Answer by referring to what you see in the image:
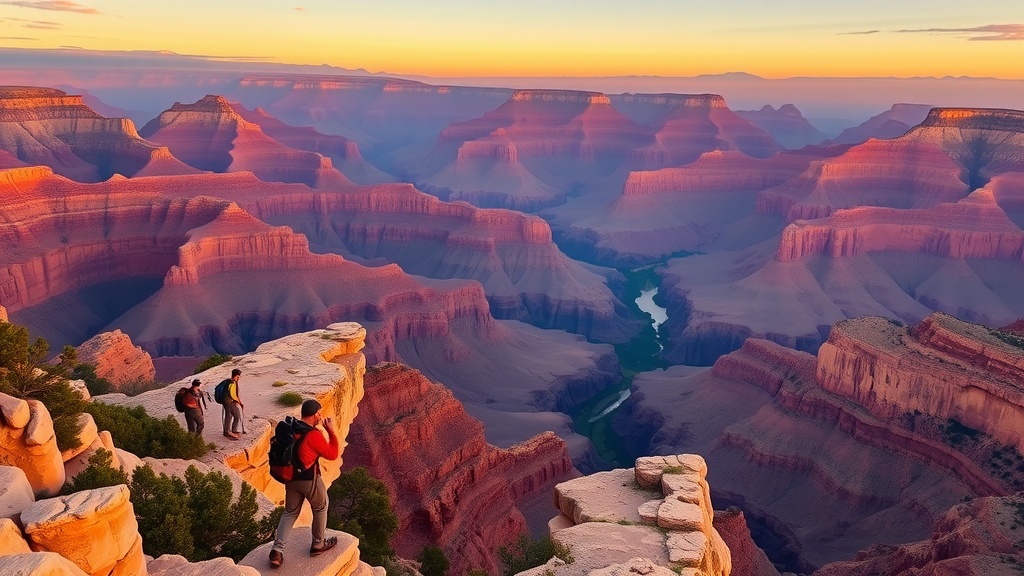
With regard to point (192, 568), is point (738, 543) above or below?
below

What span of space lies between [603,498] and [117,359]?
149 feet

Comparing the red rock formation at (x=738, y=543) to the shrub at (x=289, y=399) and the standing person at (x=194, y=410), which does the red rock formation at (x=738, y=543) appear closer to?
the shrub at (x=289, y=399)

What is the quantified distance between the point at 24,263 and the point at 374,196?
70.3 meters

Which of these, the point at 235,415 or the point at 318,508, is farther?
the point at 235,415

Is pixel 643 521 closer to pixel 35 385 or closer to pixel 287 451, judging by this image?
pixel 287 451

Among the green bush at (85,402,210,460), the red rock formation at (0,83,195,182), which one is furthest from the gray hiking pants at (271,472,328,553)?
the red rock formation at (0,83,195,182)

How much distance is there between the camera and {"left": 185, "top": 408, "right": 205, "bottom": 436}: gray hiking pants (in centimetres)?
2339

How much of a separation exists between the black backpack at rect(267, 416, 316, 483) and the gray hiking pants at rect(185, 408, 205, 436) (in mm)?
9800

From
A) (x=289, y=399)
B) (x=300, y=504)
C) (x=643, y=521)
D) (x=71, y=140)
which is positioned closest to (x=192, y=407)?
(x=289, y=399)

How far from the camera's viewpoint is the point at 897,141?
156 meters

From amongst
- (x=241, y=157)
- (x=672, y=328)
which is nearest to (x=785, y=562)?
(x=672, y=328)

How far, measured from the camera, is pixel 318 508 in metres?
15.8

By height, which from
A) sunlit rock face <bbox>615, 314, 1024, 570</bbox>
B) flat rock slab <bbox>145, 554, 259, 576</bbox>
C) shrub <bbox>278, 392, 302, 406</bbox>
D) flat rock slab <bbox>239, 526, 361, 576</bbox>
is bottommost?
sunlit rock face <bbox>615, 314, 1024, 570</bbox>

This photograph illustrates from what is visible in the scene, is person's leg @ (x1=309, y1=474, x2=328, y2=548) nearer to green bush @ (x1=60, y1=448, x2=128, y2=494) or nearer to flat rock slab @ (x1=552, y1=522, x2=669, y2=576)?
green bush @ (x1=60, y1=448, x2=128, y2=494)
